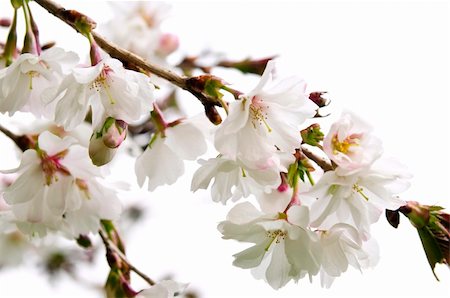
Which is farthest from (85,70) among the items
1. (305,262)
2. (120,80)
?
(305,262)

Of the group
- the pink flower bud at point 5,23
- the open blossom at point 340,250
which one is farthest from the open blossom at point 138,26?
the open blossom at point 340,250

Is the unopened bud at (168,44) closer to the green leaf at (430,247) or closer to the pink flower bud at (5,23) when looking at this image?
the pink flower bud at (5,23)

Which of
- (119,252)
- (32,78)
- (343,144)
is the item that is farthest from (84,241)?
(343,144)

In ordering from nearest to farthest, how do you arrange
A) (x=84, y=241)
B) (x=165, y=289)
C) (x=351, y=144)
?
(x=351, y=144) < (x=165, y=289) < (x=84, y=241)

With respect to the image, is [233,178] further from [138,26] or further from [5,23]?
[138,26]

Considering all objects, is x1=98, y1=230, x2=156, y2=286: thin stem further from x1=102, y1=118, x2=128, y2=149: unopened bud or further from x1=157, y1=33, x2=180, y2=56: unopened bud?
x1=157, y1=33, x2=180, y2=56: unopened bud
